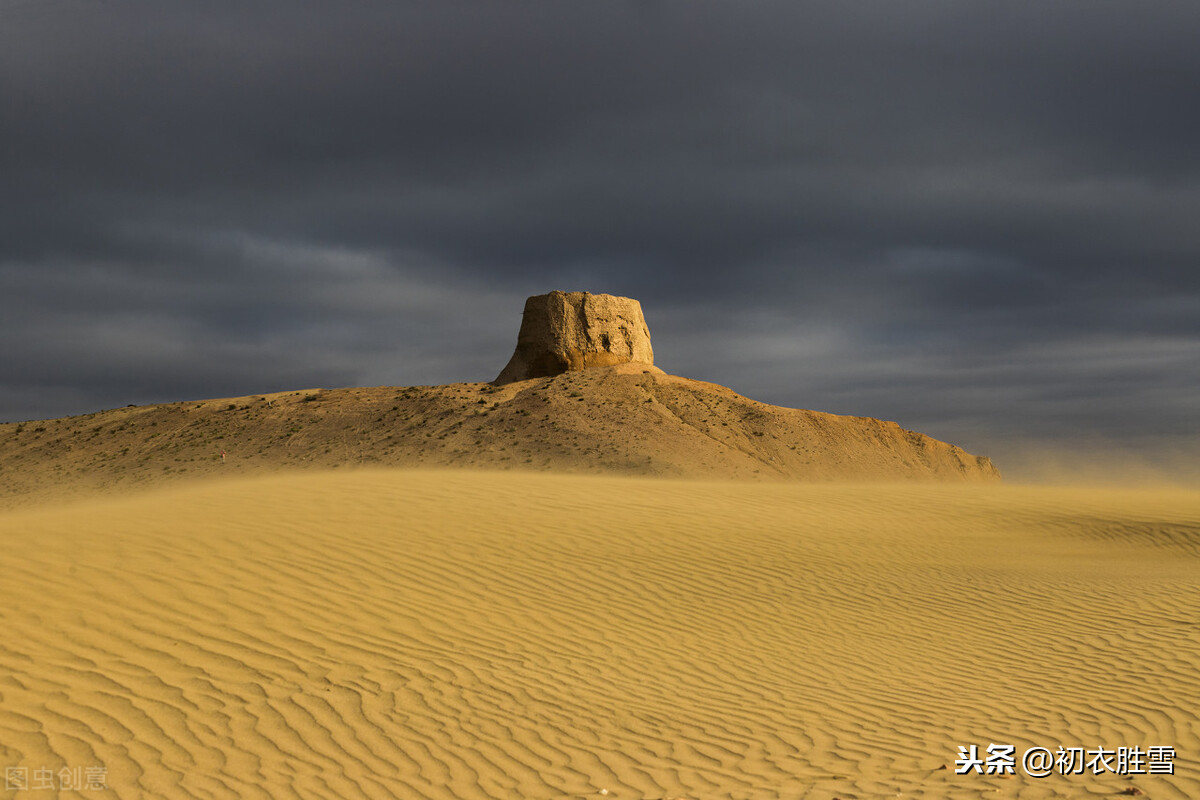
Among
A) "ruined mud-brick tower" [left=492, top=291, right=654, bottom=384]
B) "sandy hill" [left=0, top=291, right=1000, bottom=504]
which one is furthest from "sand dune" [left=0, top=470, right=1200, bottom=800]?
"ruined mud-brick tower" [left=492, top=291, right=654, bottom=384]

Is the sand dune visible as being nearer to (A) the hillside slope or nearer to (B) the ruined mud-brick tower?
(A) the hillside slope

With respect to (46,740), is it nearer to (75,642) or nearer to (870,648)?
(75,642)

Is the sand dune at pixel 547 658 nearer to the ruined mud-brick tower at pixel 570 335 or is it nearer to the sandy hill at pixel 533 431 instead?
the sandy hill at pixel 533 431

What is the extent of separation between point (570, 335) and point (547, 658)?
37.3m

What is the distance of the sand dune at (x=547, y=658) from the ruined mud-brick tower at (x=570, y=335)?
30356 millimetres

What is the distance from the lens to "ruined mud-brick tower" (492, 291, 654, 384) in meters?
44.3

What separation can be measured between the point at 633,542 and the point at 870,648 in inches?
204

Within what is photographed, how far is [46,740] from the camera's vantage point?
5.43 m

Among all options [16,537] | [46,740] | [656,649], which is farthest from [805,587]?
[16,537]

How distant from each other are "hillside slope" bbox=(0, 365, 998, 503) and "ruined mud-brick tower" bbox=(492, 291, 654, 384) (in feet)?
4.01

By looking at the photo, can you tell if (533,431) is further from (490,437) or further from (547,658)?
(547,658)

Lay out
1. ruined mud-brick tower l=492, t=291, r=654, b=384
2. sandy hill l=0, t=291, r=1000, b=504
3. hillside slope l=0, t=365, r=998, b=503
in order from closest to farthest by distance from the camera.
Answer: hillside slope l=0, t=365, r=998, b=503 < sandy hill l=0, t=291, r=1000, b=504 < ruined mud-brick tower l=492, t=291, r=654, b=384

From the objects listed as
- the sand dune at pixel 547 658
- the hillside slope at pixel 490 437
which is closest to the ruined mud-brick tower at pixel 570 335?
the hillside slope at pixel 490 437

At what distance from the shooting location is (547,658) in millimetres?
7781
